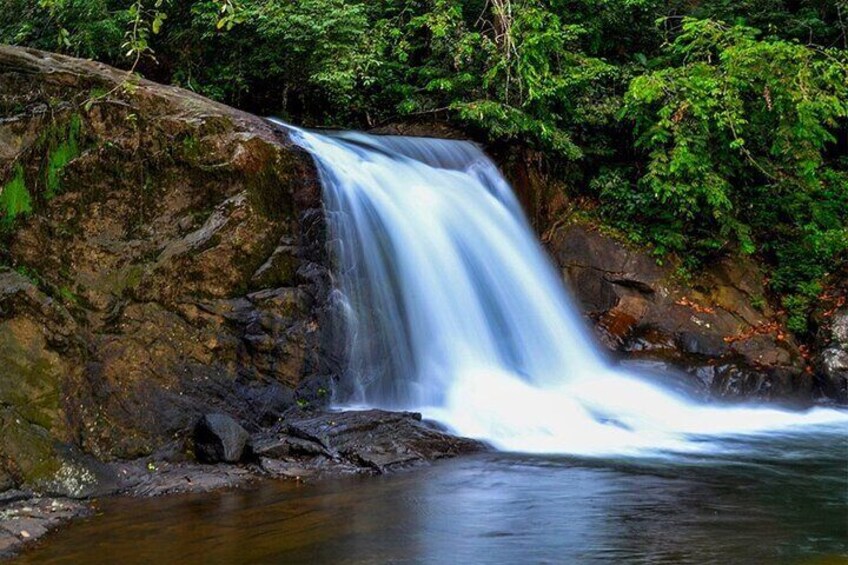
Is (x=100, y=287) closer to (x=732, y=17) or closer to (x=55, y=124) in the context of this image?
(x=55, y=124)

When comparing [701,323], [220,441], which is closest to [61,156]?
[220,441]

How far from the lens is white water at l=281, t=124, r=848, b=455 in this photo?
7555mm

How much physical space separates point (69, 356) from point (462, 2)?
31.3 ft

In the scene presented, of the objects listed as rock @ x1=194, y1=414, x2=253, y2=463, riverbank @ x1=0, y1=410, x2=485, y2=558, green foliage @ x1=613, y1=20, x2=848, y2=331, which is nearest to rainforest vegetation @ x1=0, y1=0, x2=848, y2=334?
green foliage @ x1=613, y1=20, x2=848, y2=331

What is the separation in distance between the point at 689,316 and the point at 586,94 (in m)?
3.97

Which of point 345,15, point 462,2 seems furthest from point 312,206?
point 462,2

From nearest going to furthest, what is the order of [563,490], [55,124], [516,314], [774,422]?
[563,490] → [55,124] → [774,422] → [516,314]

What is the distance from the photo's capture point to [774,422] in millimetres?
8617

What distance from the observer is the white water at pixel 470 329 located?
24.8 ft

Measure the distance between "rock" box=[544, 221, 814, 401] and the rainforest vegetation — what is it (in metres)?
0.37

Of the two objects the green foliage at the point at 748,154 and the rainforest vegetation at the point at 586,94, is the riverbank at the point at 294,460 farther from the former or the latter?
the green foliage at the point at 748,154

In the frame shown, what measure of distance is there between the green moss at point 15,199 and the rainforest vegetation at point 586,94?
4042mm

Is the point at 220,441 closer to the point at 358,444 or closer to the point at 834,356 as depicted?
the point at 358,444

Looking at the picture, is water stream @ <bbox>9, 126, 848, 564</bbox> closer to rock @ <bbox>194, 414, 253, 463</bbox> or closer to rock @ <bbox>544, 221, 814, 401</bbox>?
rock @ <bbox>544, 221, 814, 401</bbox>
